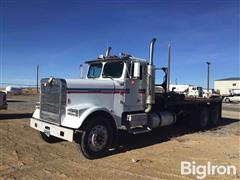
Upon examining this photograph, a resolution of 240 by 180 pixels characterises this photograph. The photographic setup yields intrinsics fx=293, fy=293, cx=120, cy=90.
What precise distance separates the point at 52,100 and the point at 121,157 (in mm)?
2454

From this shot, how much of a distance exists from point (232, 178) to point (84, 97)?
4225mm

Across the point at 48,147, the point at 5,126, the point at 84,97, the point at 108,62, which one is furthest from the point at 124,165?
the point at 5,126

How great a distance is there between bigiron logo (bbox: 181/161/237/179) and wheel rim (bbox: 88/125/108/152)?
2182 millimetres

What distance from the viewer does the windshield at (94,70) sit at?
32.3 ft

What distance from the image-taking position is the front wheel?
7.61 metres

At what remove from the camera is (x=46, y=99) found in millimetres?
8383

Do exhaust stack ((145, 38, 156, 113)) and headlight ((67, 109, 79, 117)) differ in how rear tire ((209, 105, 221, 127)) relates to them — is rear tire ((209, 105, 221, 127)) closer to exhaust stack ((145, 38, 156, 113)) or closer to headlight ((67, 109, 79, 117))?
exhaust stack ((145, 38, 156, 113))

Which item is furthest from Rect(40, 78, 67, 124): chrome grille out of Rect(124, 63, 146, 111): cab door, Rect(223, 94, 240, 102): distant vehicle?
Rect(223, 94, 240, 102): distant vehicle

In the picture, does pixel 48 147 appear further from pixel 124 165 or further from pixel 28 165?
pixel 124 165

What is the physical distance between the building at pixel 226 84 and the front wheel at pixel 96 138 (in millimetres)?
71204

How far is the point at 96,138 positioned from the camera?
25.9 ft

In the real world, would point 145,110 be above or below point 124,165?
above

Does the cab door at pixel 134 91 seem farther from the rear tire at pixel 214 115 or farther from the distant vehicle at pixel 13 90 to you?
the distant vehicle at pixel 13 90

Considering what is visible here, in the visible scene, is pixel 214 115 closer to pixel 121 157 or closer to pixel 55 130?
pixel 121 157
